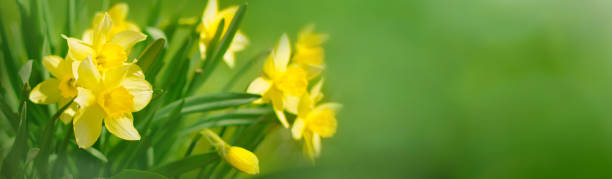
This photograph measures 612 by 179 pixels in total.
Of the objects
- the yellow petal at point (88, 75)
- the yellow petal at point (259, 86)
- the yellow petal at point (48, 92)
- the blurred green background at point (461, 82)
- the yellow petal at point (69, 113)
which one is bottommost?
the blurred green background at point (461, 82)

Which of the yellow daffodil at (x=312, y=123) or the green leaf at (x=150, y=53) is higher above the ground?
the green leaf at (x=150, y=53)

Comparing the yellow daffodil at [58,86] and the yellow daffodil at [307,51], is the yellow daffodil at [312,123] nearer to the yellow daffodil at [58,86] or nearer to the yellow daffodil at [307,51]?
the yellow daffodil at [307,51]

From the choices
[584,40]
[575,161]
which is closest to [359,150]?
[575,161]

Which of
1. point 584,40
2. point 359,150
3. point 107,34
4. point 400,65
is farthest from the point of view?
point 584,40

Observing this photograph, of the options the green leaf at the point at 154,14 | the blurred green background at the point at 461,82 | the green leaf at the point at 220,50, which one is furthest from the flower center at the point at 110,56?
the blurred green background at the point at 461,82

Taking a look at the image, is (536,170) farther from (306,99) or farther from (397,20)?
(306,99)

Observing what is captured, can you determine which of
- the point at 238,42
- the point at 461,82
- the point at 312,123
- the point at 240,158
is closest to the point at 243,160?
the point at 240,158

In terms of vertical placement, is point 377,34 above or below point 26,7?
below
